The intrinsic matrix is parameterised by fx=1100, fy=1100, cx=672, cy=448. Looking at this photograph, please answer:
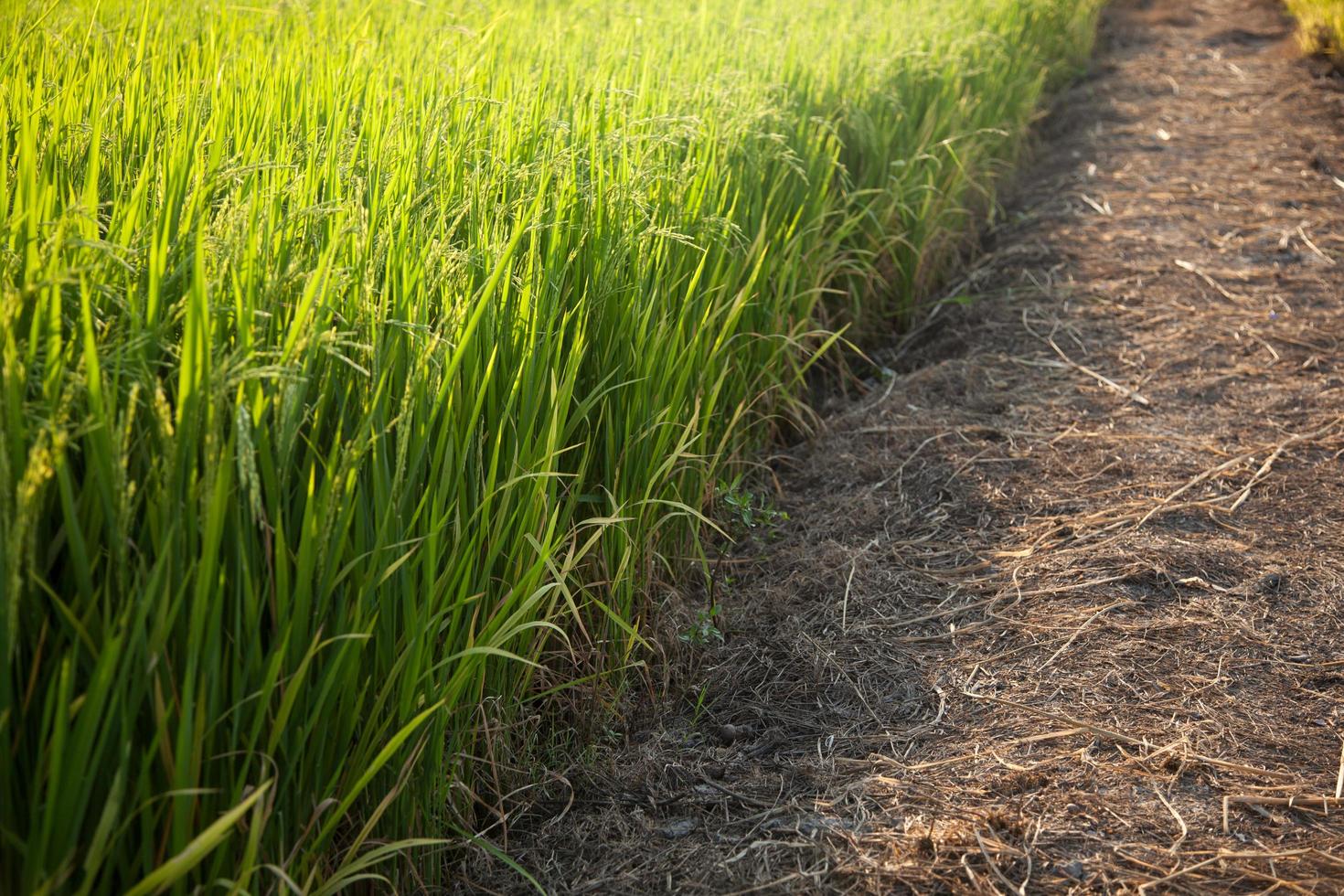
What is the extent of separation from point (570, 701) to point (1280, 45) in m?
7.38

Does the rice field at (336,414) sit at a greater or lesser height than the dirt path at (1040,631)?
greater

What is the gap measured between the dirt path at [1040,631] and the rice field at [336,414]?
235 millimetres

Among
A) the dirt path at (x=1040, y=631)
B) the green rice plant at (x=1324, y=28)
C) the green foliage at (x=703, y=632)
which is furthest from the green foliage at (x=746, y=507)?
the green rice plant at (x=1324, y=28)

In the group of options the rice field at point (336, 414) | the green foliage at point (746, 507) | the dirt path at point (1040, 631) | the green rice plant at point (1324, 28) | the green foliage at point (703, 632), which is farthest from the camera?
the green rice plant at point (1324, 28)

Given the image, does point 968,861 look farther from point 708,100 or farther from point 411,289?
point 708,100

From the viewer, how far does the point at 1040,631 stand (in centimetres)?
204

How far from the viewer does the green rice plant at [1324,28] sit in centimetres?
628

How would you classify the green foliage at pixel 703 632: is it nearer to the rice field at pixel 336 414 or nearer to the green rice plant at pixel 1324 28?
the rice field at pixel 336 414

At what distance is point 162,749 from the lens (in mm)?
1021

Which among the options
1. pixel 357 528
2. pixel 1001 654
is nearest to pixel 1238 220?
pixel 1001 654

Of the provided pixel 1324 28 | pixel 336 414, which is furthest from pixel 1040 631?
pixel 1324 28

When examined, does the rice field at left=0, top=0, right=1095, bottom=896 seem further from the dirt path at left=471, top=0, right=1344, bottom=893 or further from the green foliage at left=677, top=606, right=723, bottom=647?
the dirt path at left=471, top=0, right=1344, bottom=893

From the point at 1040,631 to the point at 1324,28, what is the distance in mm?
6197

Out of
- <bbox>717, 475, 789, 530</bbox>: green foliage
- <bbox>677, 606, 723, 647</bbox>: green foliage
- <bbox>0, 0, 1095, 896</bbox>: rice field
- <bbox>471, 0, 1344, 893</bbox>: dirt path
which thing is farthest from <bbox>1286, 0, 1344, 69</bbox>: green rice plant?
<bbox>677, 606, 723, 647</bbox>: green foliage
